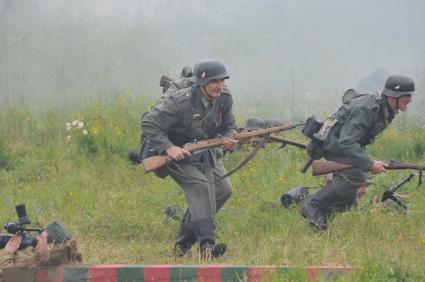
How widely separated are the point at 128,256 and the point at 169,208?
147 centimetres

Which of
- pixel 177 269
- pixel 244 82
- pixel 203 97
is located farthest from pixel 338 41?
pixel 177 269

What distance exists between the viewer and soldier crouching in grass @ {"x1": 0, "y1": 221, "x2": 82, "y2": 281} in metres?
5.45

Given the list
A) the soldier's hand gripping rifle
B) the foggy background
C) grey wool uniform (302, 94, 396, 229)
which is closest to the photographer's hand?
grey wool uniform (302, 94, 396, 229)

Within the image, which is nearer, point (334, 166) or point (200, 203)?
point (200, 203)

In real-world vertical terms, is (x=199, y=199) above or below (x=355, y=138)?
below

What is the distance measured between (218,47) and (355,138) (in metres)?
7.40

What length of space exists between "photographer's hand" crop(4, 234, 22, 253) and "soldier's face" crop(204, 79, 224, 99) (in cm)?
190

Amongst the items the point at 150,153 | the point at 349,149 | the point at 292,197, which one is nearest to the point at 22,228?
the point at 150,153

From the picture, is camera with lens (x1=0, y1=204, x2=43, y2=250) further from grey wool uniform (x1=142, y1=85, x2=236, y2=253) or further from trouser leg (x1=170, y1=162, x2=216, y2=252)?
trouser leg (x1=170, y1=162, x2=216, y2=252)

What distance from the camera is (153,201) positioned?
877cm

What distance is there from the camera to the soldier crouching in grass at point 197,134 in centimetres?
673

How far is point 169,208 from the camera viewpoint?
8344 mm

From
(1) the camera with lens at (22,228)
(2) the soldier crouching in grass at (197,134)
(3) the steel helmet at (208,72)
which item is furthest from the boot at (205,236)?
(1) the camera with lens at (22,228)

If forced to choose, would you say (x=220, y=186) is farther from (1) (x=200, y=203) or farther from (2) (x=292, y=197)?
(2) (x=292, y=197)
